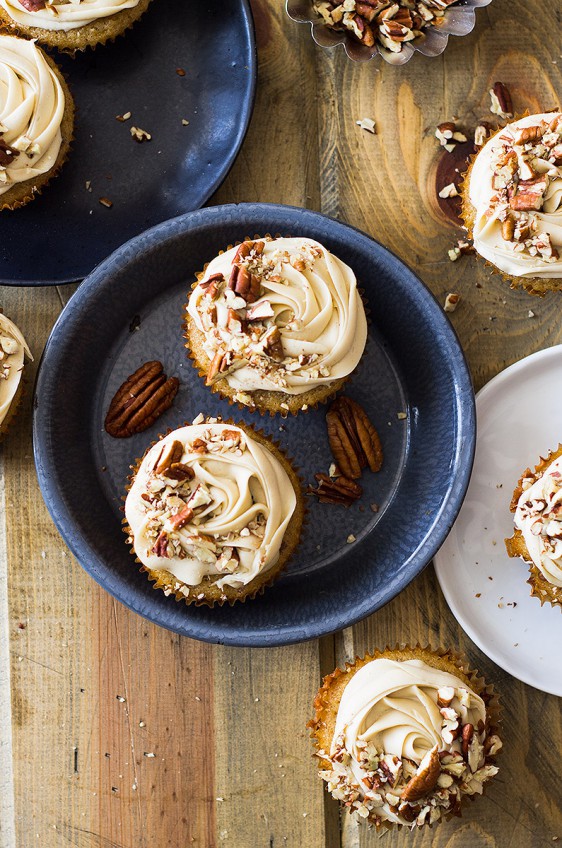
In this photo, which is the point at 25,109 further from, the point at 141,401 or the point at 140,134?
the point at 141,401

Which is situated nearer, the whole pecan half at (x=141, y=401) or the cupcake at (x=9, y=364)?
the cupcake at (x=9, y=364)

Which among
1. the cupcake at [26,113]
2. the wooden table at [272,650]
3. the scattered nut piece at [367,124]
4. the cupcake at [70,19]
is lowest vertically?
the wooden table at [272,650]

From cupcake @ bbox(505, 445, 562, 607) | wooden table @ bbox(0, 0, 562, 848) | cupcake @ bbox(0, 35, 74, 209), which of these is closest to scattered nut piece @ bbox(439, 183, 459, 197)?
wooden table @ bbox(0, 0, 562, 848)

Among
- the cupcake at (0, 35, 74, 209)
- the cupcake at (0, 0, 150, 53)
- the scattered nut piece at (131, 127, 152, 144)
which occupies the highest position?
the cupcake at (0, 0, 150, 53)

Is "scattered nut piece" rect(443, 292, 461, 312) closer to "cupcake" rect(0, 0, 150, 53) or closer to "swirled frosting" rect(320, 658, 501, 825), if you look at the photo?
"swirled frosting" rect(320, 658, 501, 825)

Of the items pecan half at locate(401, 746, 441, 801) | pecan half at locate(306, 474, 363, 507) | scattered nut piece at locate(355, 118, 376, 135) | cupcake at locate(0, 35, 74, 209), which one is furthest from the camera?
scattered nut piece at locate(355, 118, 376, 135)

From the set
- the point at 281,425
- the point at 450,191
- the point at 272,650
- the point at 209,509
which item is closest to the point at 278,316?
the point at 281,425

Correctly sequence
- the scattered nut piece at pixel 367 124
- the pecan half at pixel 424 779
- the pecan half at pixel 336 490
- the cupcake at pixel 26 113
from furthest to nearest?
1. the scattered nut piece at pixel 367 124
2. the pecan half at pixel 336 490
3. the cupcake at pixel 26 113
4. the pecan half at pixel 424 779

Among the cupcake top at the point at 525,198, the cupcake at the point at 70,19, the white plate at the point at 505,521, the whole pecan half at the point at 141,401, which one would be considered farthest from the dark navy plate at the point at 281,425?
the cupcake at the point at 70,19

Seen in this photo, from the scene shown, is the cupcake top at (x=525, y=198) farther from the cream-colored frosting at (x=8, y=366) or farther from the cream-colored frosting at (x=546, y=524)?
the cream-colored frosting at (x=8, y=366)
